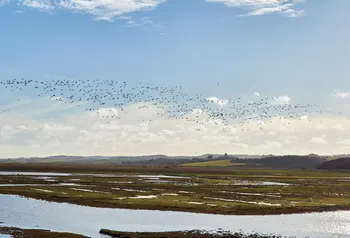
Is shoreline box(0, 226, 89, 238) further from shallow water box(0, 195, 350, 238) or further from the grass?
shallow water box(0, 195, 350, 238)

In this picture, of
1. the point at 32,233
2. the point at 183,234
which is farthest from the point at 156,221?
the point at 32,233

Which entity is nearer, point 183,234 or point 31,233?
point 31,233

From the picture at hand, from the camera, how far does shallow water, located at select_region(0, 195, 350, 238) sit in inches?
2329

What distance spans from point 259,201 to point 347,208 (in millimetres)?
14662

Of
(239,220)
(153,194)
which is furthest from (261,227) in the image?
(153,194)

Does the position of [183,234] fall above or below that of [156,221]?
below

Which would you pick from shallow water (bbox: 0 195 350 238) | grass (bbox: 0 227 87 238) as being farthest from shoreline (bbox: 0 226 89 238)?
shallow water (bbox: 0 195 350 238)

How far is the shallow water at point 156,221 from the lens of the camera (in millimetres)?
59156

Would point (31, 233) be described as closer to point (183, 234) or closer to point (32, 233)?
point (32, 233)

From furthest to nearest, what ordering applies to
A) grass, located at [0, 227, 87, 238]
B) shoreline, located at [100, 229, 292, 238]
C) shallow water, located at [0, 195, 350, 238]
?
shallow water, located at [0, 195, 350, 238]
shoreline, located at [100, 229, 292, 238]
grass, located at [0, 227, 87, 238]

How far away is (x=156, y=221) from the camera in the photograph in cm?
6444

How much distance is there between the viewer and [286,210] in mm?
77375

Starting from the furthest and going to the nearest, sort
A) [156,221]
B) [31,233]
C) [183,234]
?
[156,221]
[183,234]
[31,233]

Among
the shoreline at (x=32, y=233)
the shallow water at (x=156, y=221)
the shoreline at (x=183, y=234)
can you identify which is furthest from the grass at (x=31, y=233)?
the shoreline at (x=183, y=234)
